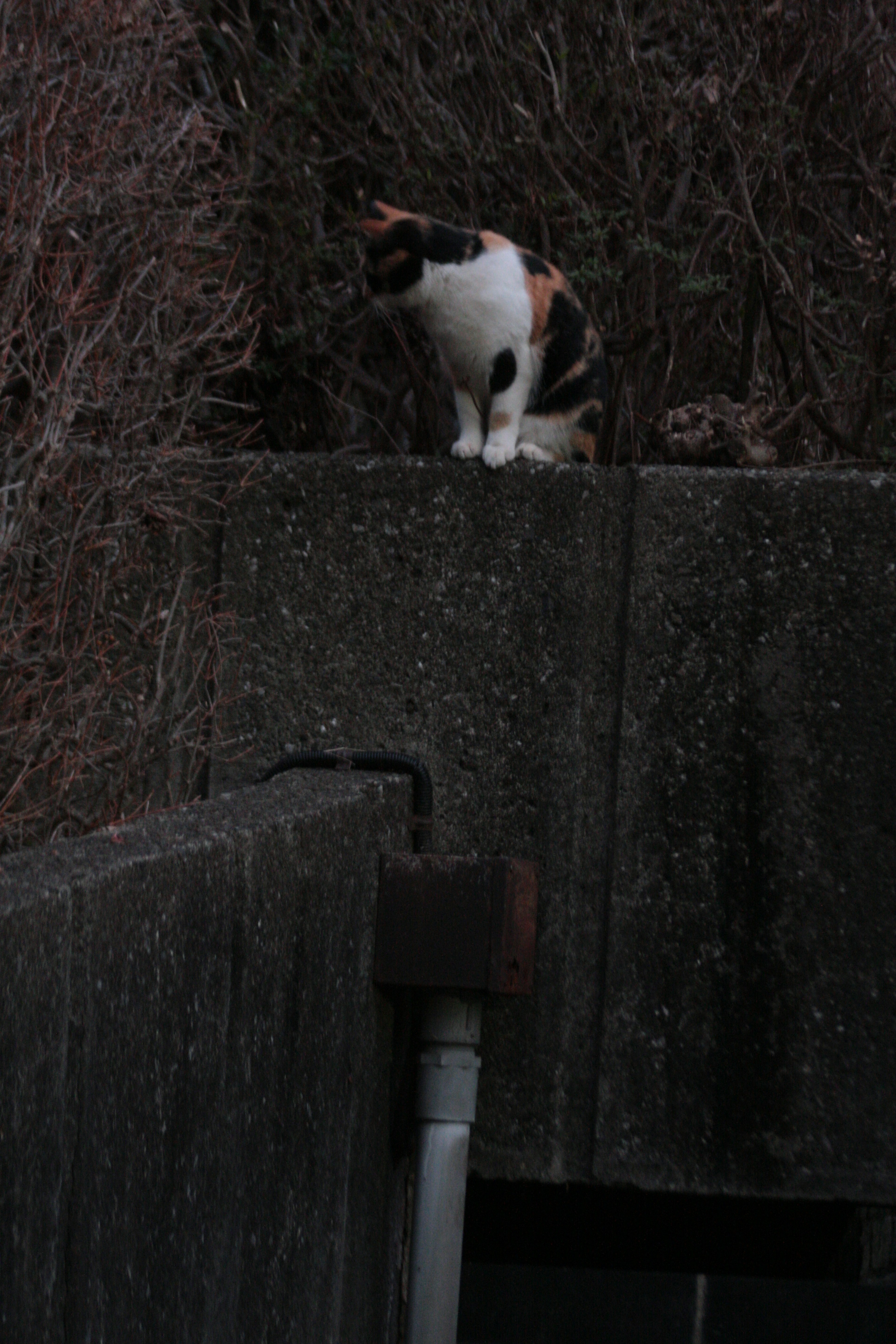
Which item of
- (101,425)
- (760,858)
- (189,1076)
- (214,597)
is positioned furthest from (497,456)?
Result: (189,1076)

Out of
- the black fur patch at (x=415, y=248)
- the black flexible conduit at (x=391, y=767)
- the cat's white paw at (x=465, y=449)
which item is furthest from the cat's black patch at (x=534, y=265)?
the black flexible conduit at (x=391, y=767)

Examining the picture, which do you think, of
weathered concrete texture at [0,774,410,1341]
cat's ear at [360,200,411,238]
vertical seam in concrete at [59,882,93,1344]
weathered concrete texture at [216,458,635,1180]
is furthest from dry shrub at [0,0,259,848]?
vertical seam in concrete at [59,882,93,1344]

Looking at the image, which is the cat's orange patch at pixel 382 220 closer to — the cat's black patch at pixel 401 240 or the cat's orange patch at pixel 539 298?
the cat's black patch at pixel 401 240

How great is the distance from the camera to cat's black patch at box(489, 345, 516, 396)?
11.3 feet

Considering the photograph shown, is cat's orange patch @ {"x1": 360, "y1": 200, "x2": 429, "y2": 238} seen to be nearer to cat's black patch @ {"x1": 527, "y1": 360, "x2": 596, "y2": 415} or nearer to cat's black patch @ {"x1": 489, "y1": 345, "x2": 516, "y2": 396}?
cat's black patch @ {"x1": 489, "y1": 345, "x2": 516, "y2": 396}

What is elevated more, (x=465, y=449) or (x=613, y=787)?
(x=465, y=449)

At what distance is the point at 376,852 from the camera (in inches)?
109

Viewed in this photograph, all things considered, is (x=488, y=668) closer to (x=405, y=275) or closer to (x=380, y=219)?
(x=405, y=275)

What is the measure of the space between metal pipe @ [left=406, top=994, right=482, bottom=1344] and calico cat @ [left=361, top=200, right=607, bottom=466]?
1343mm

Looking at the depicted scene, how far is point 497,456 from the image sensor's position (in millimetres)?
3242

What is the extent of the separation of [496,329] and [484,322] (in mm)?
35

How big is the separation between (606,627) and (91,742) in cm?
122

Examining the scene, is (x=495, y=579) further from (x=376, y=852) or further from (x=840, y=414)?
(x=840, y=414)

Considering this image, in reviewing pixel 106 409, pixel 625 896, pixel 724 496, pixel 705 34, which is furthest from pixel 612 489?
pixel 705 34
